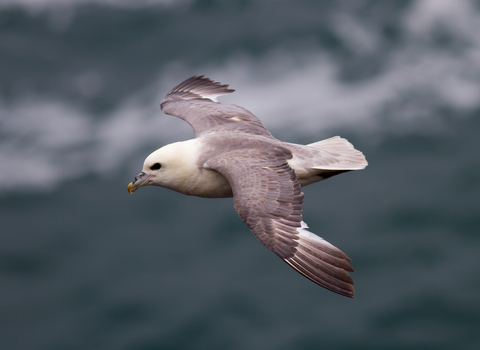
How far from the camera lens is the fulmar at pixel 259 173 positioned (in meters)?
6.20

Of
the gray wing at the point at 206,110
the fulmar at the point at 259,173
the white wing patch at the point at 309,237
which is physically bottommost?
the white wing patch at the point at 309,237

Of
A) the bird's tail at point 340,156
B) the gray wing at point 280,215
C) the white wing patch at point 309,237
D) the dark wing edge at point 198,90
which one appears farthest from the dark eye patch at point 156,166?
the dark wing edge at point 198,90

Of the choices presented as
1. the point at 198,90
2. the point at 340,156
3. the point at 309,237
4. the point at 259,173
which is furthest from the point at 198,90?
the point at 309,237

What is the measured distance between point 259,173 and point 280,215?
0.67 metres

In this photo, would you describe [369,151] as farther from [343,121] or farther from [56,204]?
[56,204]

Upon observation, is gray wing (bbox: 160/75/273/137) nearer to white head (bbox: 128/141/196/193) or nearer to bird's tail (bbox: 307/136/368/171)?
bird's tail (bbox: 307/136/368/171)

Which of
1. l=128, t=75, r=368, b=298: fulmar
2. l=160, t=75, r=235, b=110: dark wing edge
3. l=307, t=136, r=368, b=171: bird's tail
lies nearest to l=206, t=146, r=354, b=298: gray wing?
l=128, t=75, r=368, b=298: fulmar

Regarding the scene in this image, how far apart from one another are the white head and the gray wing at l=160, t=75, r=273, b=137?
1.03m

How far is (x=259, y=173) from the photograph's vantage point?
6941 mm

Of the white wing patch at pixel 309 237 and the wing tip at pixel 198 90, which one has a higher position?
the wing tip at pixel 198 90

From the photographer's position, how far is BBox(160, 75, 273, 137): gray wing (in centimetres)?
870

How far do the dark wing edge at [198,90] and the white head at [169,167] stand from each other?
2878 mm

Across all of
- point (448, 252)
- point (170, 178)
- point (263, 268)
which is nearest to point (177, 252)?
point (263, 268)

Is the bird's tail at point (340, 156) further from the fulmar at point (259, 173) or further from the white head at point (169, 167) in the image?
the white head at point (169, 167)
